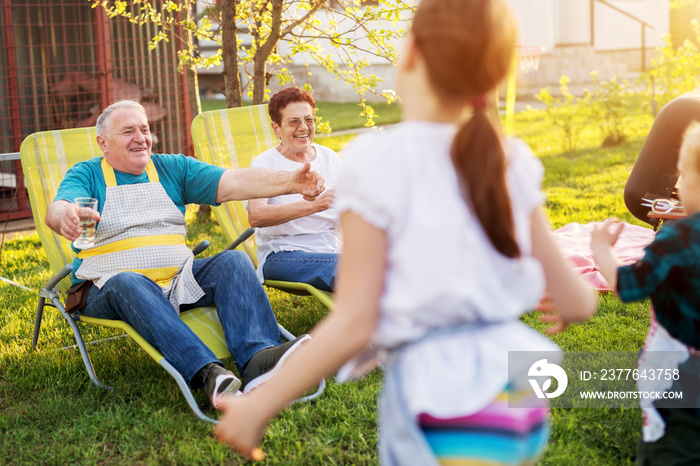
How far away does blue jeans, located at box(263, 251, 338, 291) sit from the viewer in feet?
11.6

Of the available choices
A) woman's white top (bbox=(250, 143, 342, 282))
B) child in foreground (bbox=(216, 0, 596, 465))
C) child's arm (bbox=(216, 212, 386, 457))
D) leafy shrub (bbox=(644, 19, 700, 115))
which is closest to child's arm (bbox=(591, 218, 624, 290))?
child in foreground (bbox=(216, 0, 596, 465))

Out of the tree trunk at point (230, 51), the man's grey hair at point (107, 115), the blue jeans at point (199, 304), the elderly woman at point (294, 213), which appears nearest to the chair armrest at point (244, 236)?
the elderly woman at point (294, 213)

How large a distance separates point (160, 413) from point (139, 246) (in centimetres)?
83

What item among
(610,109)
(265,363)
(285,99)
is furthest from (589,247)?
(610,109)

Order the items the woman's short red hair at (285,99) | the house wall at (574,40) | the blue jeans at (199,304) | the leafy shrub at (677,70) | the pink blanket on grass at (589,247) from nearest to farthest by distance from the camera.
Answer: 1. the blue jeans at (199,304)
2. the woman's short red hair at (285,99)
3. the pink blanket on grass at (589,247)
4. the leafy shrub at (677,70)
5. the house wall at (574,40)

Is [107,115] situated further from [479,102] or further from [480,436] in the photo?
[480,436]

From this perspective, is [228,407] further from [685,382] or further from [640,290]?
[685,382]

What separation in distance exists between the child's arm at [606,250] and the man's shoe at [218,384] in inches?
61.9

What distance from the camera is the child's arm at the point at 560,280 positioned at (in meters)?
1.36

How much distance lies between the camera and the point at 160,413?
9.59 ft

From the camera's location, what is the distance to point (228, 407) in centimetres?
126

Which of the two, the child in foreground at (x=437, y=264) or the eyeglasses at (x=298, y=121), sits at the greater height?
the eyeglasses at (x=298, y=121)

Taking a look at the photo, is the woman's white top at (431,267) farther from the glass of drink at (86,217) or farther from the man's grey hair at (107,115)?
the man's grey hair at (107,115)

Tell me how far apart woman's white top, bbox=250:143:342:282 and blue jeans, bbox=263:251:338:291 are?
81mm
